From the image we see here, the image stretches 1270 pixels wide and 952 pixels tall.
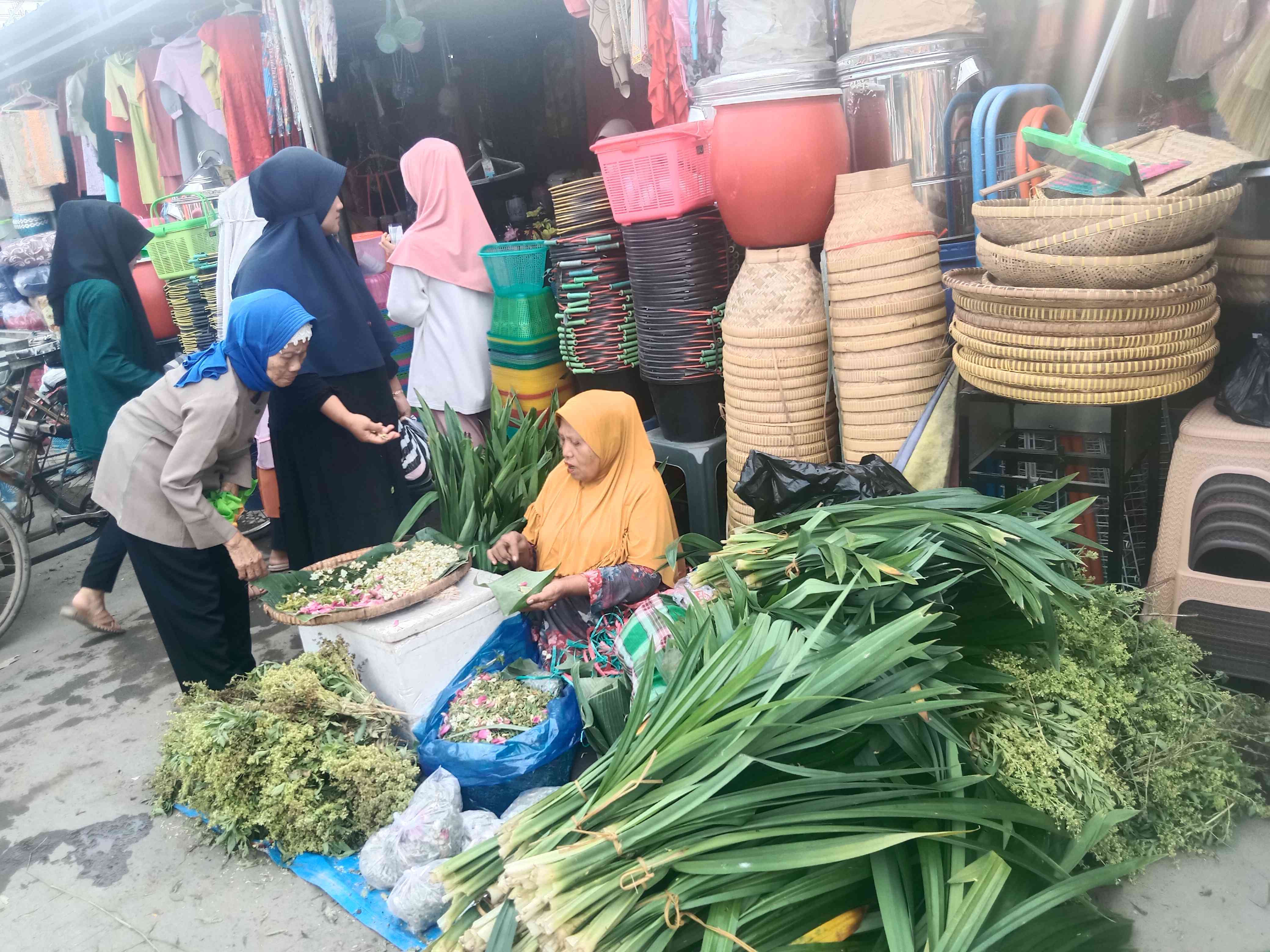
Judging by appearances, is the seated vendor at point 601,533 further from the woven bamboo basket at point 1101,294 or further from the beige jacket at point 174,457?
the woven bamboo basket at point 1101,294

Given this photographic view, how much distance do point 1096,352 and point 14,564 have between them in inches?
193

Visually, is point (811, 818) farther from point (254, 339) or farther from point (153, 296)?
point (153, 296)

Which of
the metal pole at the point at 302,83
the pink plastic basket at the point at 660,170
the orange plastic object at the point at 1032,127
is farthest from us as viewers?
the metal pole at the point at 302,83

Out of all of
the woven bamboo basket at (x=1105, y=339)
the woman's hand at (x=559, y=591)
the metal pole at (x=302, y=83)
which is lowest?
the woman's hand at (x=559, y=591)

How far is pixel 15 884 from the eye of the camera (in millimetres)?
2686

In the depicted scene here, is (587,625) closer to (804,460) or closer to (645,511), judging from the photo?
(645,511)

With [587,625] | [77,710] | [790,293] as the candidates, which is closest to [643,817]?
[587,625]

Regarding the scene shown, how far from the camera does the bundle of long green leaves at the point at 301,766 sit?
8.12 feet

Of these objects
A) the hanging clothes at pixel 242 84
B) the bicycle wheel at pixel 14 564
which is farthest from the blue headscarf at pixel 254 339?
the hanging clothes at pixel 242 84

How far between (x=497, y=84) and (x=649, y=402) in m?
3.02

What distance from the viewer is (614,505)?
115 inches

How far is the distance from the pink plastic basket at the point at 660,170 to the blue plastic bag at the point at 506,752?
5.61 feet

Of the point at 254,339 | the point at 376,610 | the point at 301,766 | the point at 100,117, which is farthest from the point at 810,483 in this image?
the point at 100,117

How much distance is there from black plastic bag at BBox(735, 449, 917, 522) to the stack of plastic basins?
1532mm
